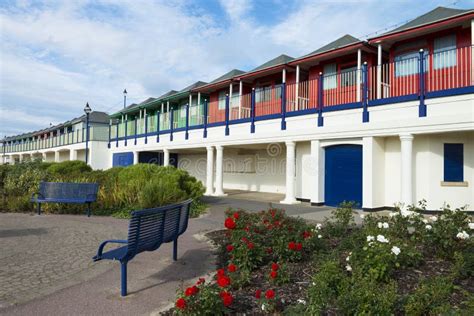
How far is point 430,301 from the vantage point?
298 centimetres

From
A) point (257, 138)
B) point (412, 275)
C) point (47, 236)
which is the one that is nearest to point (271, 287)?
point (412, 275)

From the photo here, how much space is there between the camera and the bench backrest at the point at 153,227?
390 cm

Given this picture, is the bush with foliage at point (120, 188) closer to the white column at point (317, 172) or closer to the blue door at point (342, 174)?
the white column at point (317, 172)

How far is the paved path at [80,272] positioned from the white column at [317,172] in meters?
6.55

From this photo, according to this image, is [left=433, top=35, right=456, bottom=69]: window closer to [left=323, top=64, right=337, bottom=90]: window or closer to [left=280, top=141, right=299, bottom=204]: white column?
[left=323, top=64, right=337, bottom=90]: window

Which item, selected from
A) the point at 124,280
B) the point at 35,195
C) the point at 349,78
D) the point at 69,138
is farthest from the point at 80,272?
the point at 69,138

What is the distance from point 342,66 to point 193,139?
8735mm

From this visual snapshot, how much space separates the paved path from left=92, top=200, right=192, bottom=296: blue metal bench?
0.37 meters

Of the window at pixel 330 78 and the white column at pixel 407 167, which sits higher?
the window at pixel 330 78

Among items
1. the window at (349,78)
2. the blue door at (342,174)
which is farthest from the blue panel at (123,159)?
the window at (349,78)

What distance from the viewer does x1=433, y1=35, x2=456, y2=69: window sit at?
1158 centimetres

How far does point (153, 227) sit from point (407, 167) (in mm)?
9387

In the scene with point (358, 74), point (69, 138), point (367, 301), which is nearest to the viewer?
point (367, 301)

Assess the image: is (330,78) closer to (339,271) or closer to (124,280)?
(339,271)
